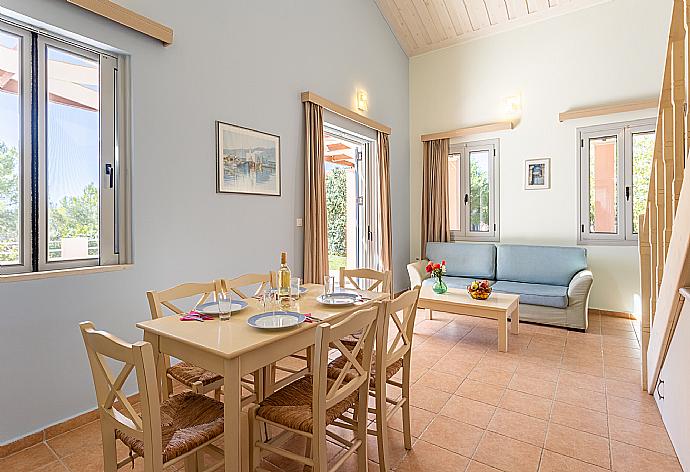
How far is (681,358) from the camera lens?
1.97 metres

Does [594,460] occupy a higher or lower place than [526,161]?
lower

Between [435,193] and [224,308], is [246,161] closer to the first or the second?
[224,308]

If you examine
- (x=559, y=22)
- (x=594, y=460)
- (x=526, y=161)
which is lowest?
(x=594, y=460)

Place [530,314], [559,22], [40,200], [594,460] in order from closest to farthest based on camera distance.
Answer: [594,460] < [40,200] < [530,314] < [559,22]

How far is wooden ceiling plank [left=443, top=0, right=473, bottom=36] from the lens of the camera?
5348mm

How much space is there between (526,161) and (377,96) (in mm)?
2276

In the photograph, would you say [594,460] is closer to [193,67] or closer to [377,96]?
[193,67]

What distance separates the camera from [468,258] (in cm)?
553

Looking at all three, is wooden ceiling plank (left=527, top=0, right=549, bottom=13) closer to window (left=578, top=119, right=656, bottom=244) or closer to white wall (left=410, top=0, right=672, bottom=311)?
white wall (left=410, top=0, right=672, bottom=311)

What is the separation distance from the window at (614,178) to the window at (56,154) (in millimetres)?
5246

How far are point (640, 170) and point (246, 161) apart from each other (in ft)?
Answer: 15.3

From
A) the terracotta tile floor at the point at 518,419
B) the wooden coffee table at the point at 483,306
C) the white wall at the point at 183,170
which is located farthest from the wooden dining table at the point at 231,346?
the wooden coffee table at the point at 483,306

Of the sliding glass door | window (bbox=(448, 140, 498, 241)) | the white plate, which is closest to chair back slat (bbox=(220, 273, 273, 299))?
the white plate

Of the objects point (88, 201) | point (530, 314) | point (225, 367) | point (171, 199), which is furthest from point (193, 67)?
point (530, 314)
